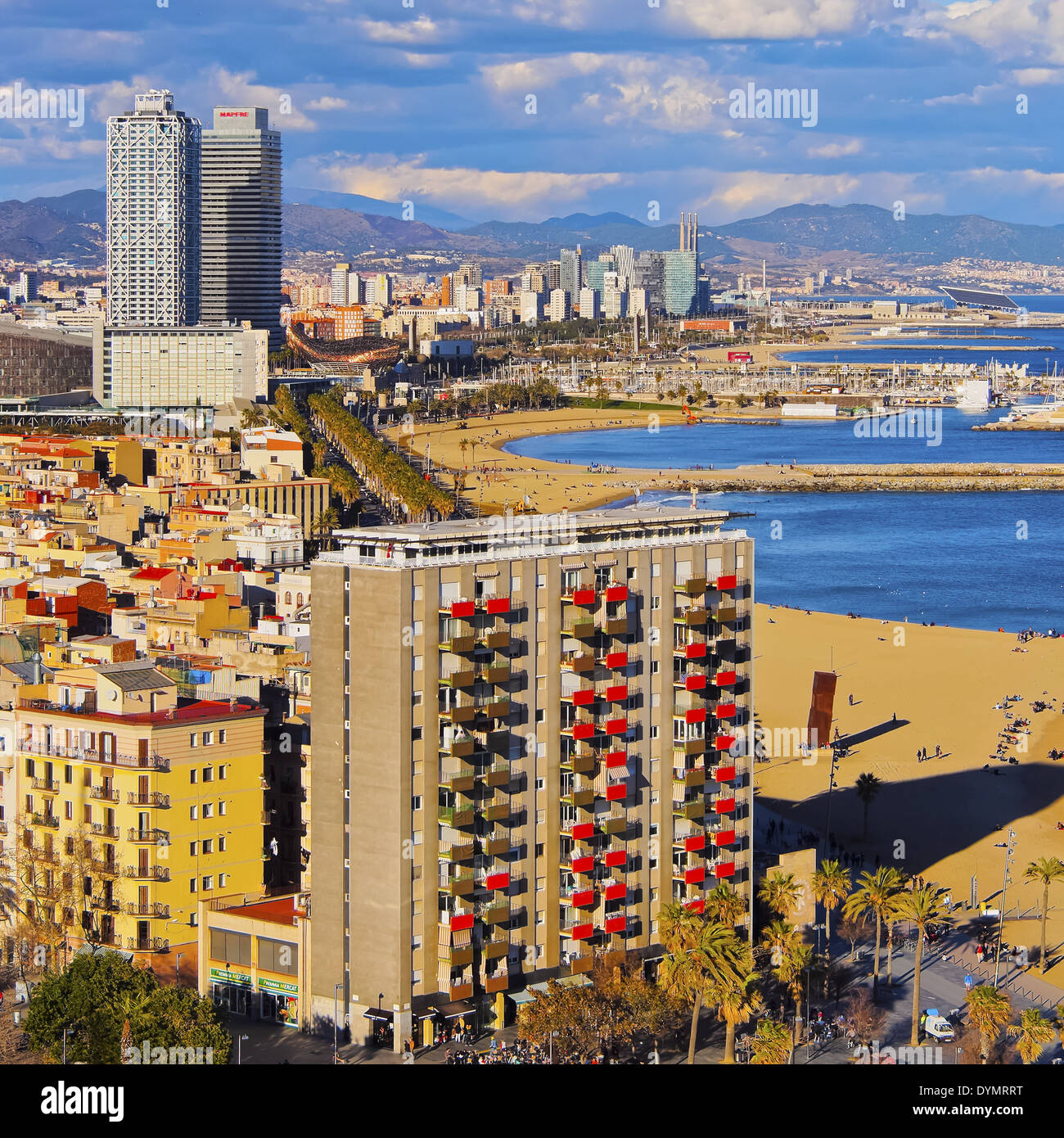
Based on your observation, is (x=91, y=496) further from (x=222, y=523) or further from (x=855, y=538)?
(x=855, y=538)

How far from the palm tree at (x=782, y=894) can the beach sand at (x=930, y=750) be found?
4.06m

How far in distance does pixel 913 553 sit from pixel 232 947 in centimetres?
5898

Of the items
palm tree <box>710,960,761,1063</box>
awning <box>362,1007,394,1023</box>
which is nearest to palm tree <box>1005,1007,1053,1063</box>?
palm tree <box>710,960,761,1063</box>

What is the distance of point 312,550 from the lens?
2477 inches

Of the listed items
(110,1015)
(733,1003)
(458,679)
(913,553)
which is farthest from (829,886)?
(913,553)

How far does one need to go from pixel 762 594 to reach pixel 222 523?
21479 mm

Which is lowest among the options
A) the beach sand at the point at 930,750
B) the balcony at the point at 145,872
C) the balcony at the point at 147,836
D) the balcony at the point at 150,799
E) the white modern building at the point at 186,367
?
the beach sand at the point at 930,750

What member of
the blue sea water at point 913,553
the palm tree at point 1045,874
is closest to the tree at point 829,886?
the palm tree at point 1045,874

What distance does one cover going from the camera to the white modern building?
12300 centimetres

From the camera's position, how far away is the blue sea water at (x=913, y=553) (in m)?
66.9

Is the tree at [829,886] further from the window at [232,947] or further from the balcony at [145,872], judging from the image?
the balcony at [145,872]

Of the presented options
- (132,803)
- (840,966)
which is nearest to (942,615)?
(840,966)

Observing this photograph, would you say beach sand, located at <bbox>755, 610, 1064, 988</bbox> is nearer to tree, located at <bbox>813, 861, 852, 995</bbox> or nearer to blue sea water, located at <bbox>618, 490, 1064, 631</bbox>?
tree, located at <bbox>813, 861, 852, 995</bbox>

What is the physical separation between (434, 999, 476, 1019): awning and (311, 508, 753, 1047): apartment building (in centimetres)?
3
